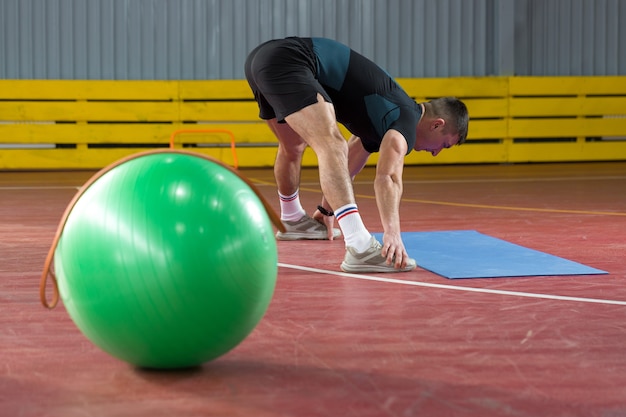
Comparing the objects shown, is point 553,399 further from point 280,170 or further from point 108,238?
point 280,170

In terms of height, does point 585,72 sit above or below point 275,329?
above

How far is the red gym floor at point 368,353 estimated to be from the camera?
7.68 ft

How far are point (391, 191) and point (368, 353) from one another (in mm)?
1689

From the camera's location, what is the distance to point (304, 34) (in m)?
12.7

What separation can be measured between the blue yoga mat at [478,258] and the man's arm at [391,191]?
205mm

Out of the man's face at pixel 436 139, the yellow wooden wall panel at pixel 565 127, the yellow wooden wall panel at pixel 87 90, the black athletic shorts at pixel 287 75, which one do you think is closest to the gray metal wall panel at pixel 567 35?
the yellow wooden wall panel at pixel 565 127

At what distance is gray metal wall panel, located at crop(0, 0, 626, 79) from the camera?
480 inches

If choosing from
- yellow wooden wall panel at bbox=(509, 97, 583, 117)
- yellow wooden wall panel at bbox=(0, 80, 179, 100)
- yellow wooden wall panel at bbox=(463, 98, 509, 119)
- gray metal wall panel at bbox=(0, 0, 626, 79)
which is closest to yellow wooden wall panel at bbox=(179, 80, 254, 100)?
yellow wooden wall panel at bbox=(0, 80, 179, 100)

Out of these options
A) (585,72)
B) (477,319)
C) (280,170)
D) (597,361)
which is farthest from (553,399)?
(585,72)

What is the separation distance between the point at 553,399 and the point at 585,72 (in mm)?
11593

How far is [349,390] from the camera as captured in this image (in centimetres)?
246

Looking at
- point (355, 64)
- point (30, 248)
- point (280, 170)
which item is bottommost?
point (30, 248)

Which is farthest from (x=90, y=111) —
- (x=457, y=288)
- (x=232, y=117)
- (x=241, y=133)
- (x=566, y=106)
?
(x=457, y=288)

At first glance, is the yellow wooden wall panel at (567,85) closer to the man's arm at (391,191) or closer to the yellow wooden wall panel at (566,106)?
the yellow wooden wall panel at (566,106)
